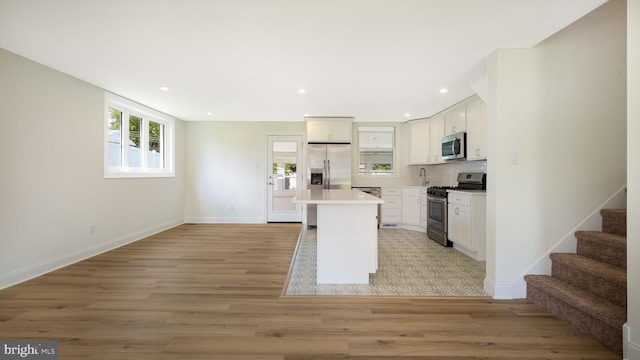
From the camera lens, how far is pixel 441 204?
4102 millimetres

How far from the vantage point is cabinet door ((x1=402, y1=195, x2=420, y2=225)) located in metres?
5.09

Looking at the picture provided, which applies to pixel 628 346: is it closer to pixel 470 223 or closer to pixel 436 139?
pixel 470 223

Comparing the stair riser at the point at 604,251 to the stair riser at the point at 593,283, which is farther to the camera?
the stair riser at the point at 604,251

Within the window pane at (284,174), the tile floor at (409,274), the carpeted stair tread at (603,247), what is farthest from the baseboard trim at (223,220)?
the carpeted stair tread at (603,247)

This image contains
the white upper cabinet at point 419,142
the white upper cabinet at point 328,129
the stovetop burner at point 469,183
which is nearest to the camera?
the stovetop burner at point 469,183

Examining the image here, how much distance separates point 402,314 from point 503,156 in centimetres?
162

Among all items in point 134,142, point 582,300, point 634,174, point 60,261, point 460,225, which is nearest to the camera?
point 634,174

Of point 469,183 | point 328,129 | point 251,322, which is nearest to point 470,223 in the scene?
point 469,183

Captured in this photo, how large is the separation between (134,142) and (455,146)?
5286mm

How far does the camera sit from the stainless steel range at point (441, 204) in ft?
12.6

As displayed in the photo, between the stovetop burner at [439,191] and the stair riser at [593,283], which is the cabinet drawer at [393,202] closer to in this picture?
→ the stovetop burner at [439,191]

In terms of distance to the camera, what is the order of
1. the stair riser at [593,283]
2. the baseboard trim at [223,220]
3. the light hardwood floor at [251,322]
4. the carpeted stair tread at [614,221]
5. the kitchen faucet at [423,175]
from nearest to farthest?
the light hardwood floor at [251,322]
the stair riser at [593,283]
the carpeted stair tread at [614,221]
the kitchen faucet at [423,175]
the baseboard trim at [223,220]

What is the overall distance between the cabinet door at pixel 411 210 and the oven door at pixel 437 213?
0.53m

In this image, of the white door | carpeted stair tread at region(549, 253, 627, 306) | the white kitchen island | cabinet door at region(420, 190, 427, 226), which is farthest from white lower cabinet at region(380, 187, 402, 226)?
carpeted stair tread at region(549, 253, 627, 306)
